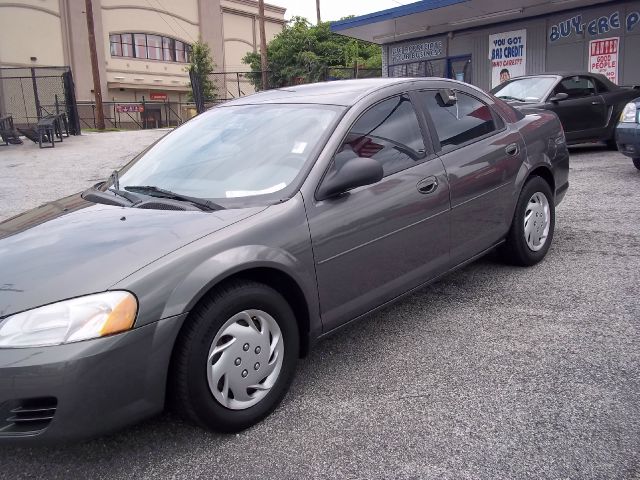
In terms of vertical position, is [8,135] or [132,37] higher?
[132,37]

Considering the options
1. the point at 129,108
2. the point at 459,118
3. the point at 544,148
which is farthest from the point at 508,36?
the point at 129,108

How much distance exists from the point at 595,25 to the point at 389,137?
14373 millimetres

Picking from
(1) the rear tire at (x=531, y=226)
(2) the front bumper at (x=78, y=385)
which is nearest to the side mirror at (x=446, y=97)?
(1) the rear tire at (x=531, y=226)

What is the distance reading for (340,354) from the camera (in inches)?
135

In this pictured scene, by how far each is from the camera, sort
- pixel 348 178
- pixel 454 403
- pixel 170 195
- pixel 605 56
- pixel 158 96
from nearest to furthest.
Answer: pixel 454 403 < pixel 348 178 < pixel 170 195 < pixel 605 56 < pixel 158 96

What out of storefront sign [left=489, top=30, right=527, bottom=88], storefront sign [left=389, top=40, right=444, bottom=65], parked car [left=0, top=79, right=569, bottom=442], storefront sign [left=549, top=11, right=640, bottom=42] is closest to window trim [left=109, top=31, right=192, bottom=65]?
storefront sign [left=389, top=40, right=444, bottom=65]

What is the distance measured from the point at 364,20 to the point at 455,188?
15.2m

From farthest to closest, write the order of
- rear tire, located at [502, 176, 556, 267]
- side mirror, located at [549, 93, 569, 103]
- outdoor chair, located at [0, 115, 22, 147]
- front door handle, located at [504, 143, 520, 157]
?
1. outdoor chair, located at [0, 115, 22, 147]
2. side mirror, located at [549, 93, 569, 103]
3. rear tire, located at [502, 176, 556, 267]
4. front door handle, located at [504, 143, 520, 157]

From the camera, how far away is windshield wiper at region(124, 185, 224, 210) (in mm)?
2904

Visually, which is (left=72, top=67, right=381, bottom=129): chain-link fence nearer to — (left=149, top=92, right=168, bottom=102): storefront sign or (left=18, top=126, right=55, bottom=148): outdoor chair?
(left=149, top=92, right=168, bottom=102): storefront sign

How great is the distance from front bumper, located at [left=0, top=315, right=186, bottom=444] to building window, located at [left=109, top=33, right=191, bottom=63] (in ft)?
156

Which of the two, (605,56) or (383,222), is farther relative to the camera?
(605,56)

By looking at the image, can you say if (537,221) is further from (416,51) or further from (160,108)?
(160,108)

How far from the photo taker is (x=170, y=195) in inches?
123
